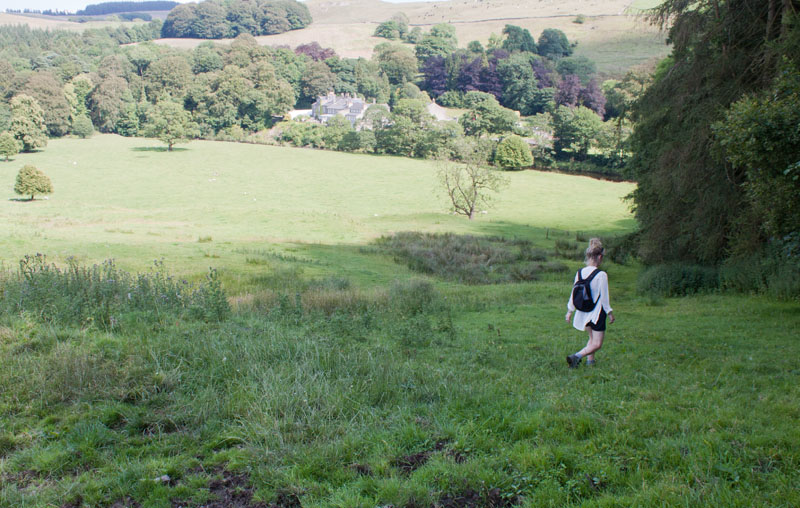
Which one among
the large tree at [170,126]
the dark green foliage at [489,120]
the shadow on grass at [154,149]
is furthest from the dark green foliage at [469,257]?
the large tree at [170,126]

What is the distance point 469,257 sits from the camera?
30.2 meters

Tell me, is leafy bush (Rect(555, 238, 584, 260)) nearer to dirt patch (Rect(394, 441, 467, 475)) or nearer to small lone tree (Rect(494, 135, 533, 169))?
dirt patch (Rect(394, 441, 467, 475))

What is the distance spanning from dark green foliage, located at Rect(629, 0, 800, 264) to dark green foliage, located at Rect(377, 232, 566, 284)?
6724 millimetres

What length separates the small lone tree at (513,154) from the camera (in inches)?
3551

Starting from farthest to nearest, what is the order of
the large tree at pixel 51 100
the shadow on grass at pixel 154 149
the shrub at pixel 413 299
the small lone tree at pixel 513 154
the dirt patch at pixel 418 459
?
the large tree at pixel 51 100, the shadow on grass at pixel 154 149, the small lone tree at pixel 513 154, the shrub at pixel 413 299, the dirt patch at pixel 418 459

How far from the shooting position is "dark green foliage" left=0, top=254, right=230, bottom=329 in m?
9.23

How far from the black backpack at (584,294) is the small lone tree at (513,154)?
84.0 meters

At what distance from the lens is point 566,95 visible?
124875 millimetres

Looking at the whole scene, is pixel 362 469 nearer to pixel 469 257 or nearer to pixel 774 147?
pixel 774 147

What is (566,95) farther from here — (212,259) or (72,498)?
(72,498)

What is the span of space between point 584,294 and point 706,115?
41.6ft

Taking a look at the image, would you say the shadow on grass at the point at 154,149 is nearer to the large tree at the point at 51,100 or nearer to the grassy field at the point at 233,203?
the grassy field at the point at 233,203

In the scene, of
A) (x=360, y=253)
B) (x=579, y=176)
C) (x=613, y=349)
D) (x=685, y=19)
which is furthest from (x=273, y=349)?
(x=579, y=176)

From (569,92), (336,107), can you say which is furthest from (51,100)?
(569,92)
